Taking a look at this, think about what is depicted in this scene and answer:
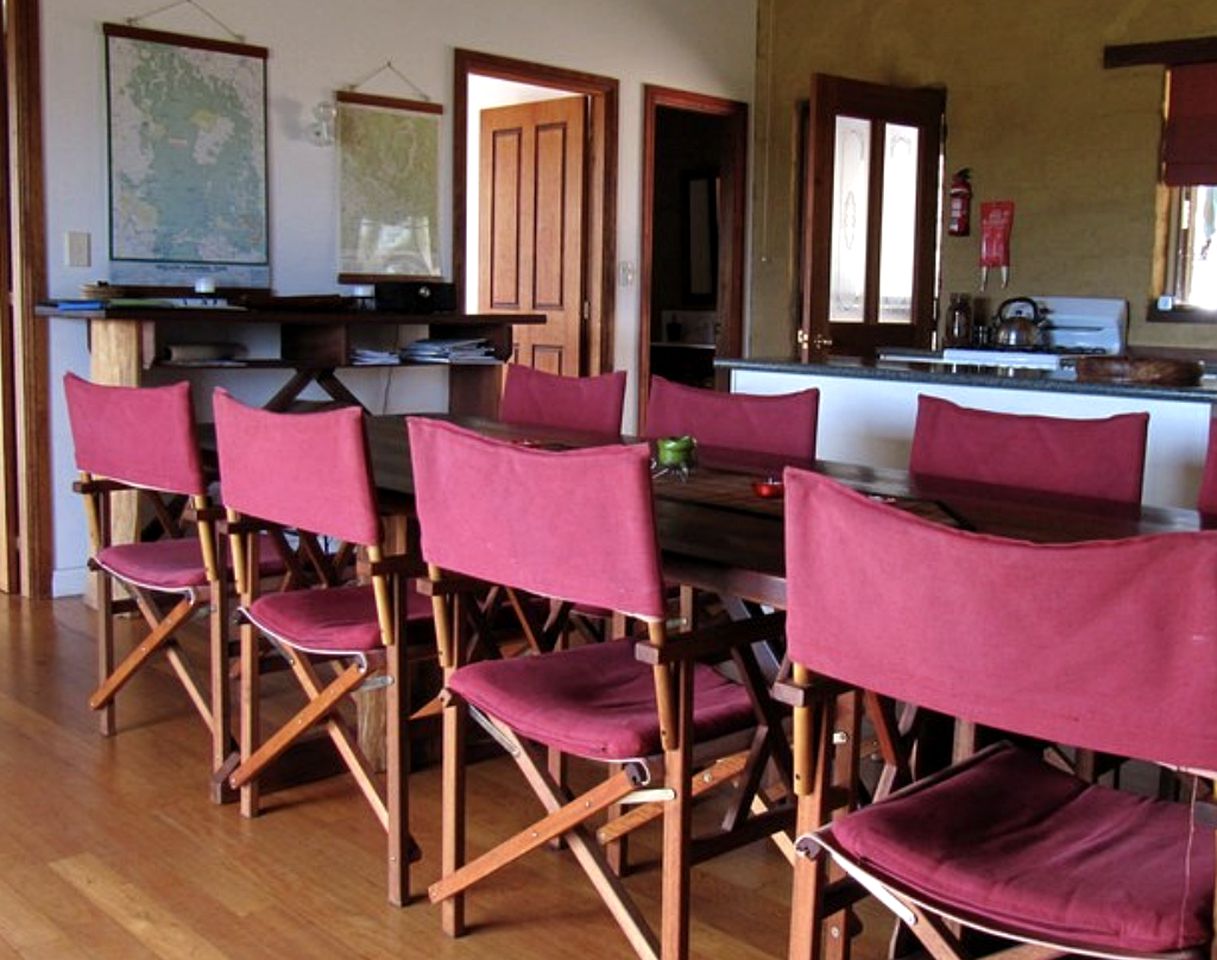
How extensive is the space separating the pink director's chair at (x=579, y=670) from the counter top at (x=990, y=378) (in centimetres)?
177

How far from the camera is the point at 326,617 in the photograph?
2891 mm

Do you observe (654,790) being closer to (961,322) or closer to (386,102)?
(386,102)

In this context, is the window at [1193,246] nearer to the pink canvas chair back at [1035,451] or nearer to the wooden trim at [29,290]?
the pink canvas chair back at [1035,451]

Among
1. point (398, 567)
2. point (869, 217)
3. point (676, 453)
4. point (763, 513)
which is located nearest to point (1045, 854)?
point (763, 513)

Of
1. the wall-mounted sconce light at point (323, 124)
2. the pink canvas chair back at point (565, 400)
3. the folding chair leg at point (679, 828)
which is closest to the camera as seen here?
the folding chair leg at point (679, 828)

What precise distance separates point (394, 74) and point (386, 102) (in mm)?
139

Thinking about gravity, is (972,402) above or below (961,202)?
below

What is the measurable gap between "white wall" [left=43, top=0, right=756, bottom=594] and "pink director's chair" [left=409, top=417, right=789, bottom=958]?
3208mm

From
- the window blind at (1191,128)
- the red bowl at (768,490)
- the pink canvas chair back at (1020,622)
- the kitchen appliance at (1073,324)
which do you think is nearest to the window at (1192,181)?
the window blind at (1191,128)

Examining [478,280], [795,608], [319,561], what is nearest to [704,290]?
[478,280]

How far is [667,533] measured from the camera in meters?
2.37

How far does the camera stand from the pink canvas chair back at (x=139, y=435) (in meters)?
3.09

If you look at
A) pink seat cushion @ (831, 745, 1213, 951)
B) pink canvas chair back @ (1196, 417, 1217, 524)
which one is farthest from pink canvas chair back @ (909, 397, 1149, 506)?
pink seat cushion @ (831, 745, 1213, 951)

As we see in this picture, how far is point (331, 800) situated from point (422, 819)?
26cm
